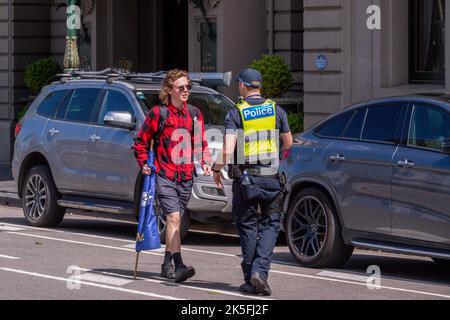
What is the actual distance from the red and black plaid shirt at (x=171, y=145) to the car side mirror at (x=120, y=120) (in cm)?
307

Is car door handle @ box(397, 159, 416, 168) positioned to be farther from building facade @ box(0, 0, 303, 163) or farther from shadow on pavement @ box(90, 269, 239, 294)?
building facade @ box(0, 0, 303, 163)

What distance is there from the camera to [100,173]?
1517cm

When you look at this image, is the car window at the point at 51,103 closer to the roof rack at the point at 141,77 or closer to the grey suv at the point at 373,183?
the roof rack at the point at 141,77

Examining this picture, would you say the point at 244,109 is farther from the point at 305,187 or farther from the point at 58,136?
the point at 58,136

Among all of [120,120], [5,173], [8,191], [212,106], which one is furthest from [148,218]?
[5,173]

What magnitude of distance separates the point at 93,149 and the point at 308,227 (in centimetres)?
385

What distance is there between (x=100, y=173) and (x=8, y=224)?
2.15 meters

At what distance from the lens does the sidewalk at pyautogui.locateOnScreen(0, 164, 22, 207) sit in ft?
66.3

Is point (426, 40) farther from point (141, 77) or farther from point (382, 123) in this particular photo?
point (382, 123)

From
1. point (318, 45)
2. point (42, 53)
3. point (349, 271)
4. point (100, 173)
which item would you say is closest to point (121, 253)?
point (100, 173)

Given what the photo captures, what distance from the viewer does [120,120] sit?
1453 cm

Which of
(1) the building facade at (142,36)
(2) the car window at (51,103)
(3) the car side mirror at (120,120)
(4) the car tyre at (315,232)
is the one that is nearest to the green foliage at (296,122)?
(1) the building facade at (142,36)
